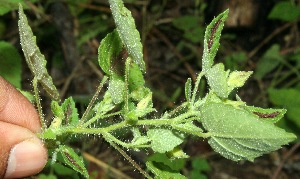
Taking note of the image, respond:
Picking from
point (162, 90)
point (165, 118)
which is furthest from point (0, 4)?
point (162, 90)

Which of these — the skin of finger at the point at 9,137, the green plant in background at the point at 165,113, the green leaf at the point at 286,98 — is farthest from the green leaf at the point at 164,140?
the green leaf at the point at 286,98

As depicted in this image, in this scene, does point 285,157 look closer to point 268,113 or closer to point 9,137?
point 268,113

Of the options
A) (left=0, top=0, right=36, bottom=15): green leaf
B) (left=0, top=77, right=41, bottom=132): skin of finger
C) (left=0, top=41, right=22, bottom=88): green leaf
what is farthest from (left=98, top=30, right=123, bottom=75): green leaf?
(left=0, top=41, right=22, bottom=88): green leaf

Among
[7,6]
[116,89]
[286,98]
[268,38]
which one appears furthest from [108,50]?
[268,38]

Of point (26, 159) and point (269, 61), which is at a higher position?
point (26, 159)

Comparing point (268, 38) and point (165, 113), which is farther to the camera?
point (268, 38)

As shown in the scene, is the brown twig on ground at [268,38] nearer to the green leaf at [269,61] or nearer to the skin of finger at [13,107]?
the green leaf at [269,61]
